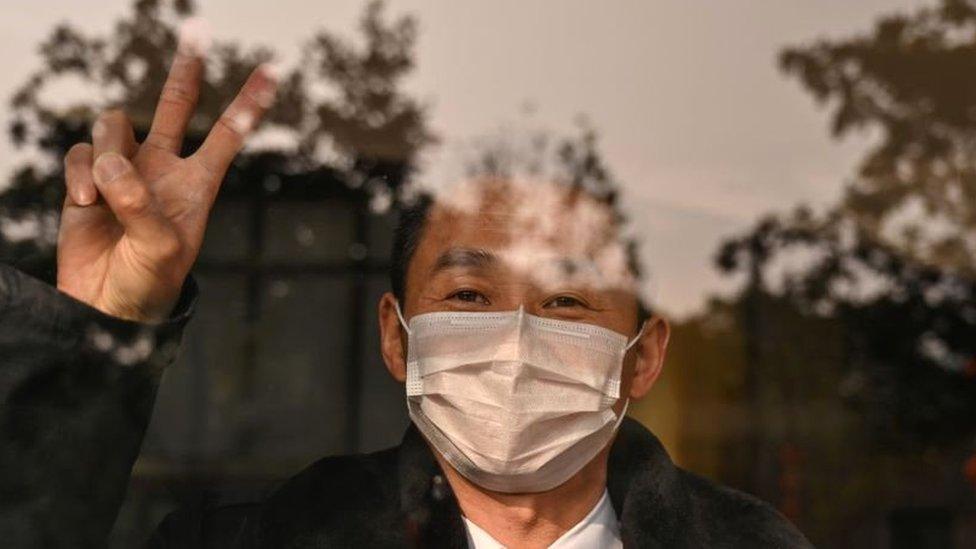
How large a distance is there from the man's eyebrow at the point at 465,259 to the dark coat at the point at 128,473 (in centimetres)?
28

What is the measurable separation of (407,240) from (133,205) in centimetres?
58

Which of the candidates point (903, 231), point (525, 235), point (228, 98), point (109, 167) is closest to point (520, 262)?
point (525, 235)

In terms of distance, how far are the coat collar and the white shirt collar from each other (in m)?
0.01

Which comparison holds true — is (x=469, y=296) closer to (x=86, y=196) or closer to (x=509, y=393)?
(x=509, y=393)

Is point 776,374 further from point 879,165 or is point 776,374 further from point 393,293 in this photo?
point 393,293

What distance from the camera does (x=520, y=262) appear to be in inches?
96.9

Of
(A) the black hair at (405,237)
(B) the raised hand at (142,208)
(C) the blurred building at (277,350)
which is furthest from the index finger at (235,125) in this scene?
(A) the black hair at (405,237)

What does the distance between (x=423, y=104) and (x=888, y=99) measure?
5.05ft

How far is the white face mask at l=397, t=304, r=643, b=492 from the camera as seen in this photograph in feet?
7.73

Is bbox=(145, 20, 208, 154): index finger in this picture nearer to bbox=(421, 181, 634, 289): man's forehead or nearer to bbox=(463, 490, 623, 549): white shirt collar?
bbox=(421, 181, 634, 289): man's forehead

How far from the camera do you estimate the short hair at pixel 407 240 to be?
8.23 feet

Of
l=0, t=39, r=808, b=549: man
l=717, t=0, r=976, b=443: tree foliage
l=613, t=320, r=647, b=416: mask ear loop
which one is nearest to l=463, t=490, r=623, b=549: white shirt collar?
l=0, t=39, r=808, b=549: man

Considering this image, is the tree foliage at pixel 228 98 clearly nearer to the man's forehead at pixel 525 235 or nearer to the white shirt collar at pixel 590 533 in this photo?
the man's forehead at pixel 525 235

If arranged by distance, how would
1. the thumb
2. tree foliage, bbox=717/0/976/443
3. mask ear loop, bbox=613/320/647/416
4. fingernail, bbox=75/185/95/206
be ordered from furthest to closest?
tree foliage, bbox=717/0/976/443, mask ear loop, bbox=613/320/647/416, fingernail, bbox=75/185/95/206, the thumb
